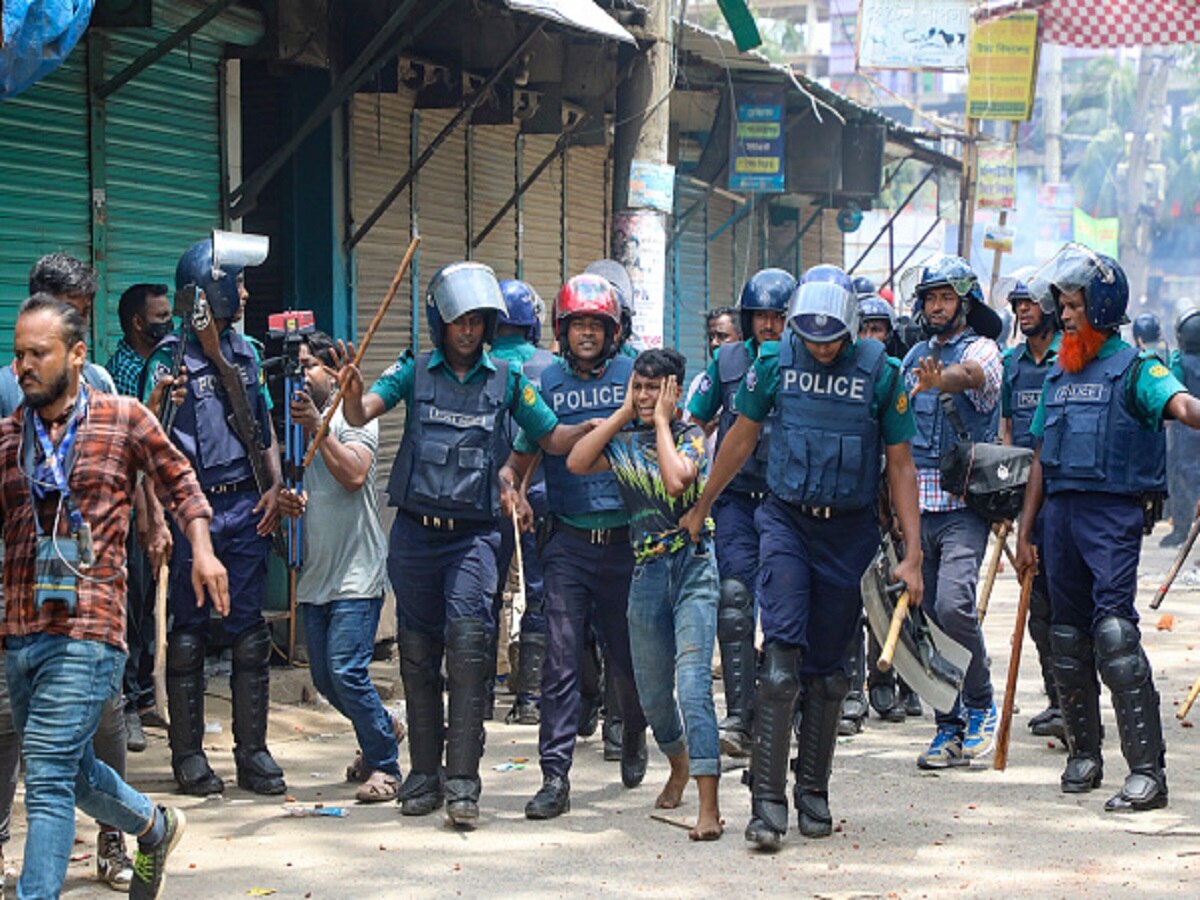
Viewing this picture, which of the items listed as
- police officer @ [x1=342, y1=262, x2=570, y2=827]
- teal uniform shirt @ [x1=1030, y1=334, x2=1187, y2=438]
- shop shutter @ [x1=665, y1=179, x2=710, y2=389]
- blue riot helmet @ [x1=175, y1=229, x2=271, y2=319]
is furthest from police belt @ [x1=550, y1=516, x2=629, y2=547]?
shop shutter @ [x1=665, y1=179, x2=710, y2=389]

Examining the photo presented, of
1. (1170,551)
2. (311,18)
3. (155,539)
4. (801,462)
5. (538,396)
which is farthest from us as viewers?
(1170,551)

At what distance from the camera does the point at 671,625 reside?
6.92m

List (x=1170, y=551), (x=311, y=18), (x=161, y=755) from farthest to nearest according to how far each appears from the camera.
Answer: (x=1170, y=551) → (x=311, y=18) → (x=161, y=755)

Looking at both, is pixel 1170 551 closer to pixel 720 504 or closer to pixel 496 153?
pixel 496 153

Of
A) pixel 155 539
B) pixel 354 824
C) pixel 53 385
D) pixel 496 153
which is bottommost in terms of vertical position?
pixel 354 824

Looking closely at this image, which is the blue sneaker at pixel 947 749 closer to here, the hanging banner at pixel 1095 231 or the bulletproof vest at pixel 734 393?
the bulletproof vest at pixel 734 393

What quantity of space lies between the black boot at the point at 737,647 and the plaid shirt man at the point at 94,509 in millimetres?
3419

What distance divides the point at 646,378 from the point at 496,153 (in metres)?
8.14

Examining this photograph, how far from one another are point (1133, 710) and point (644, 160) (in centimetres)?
520

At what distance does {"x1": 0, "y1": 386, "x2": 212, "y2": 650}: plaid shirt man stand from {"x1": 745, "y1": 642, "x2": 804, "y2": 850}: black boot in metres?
2.21

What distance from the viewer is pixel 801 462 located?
6695 millimetres

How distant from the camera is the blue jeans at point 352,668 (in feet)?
23.9

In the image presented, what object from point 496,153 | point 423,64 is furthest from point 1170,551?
point 423,64

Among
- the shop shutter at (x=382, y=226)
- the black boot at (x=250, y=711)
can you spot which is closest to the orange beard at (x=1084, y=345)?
the black boot at (x=250, y=711)
